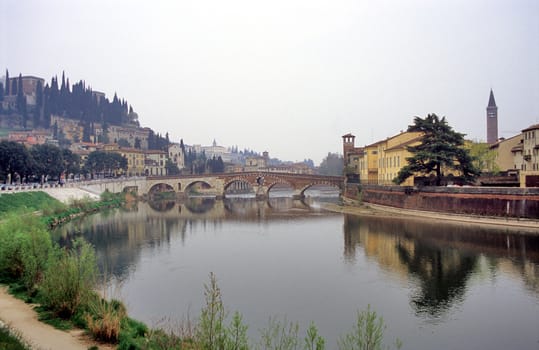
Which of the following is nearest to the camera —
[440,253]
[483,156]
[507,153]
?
[440,253]

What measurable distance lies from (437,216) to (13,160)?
37.4 meters

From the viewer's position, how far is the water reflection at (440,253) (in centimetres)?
1485

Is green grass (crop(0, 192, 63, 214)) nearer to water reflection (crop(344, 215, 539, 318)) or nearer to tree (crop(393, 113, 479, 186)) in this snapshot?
water reflection (crop(344, 215, 539, 318))

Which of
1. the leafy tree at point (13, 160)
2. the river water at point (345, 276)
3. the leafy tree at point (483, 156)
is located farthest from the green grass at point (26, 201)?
the leafy tree at point (483, 156)

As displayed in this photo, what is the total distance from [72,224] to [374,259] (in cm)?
2286

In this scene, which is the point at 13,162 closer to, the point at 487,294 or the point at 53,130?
the point at 487,294

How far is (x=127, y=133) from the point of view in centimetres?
11288

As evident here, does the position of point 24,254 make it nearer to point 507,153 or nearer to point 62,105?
point 507,153

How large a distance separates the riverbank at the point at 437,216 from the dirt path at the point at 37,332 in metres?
23.3

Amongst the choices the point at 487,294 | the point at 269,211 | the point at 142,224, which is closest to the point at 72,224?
the point at 142,224

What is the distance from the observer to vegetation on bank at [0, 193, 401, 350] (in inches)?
256

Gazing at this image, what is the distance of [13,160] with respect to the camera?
40.4m

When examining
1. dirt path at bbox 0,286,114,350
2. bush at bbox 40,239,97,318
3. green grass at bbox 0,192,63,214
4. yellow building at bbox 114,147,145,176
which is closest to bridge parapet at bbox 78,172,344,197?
green grass at bbox 0,192,63,214

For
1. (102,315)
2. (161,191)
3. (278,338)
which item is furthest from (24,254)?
(161,191)
